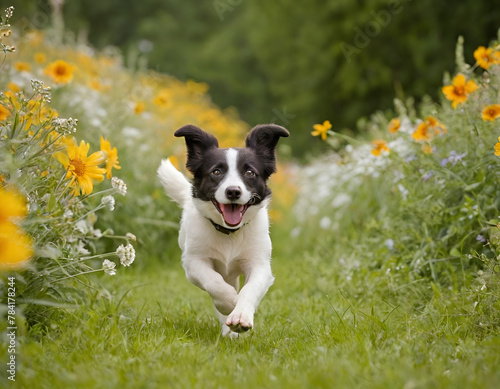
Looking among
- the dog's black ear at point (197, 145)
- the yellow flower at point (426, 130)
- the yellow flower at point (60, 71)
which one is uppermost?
the yellow flower at point (426, 130)

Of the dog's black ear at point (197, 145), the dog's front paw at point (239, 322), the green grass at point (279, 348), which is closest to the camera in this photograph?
the green grass at point (279, 348)

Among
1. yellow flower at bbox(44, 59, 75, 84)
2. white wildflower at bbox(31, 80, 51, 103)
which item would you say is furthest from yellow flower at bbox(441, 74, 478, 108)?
yellow flower at bbox(44, 59, 75, 84)

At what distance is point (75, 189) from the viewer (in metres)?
3.10

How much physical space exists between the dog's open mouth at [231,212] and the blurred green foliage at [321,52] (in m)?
3.62

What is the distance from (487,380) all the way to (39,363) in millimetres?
1788

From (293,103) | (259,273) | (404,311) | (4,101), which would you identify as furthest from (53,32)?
(293,103)

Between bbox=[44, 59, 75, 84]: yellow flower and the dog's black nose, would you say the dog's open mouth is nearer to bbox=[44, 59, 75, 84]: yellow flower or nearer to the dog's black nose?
the dog's black nose

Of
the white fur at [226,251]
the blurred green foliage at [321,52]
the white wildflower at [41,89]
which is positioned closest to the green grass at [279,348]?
the white fur at [226,251]

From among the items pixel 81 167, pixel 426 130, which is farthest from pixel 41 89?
pixel 426 130

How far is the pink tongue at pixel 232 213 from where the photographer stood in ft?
10.9

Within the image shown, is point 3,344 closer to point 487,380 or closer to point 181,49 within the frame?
point 487,380

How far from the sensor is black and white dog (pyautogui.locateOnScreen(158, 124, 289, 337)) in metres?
3.28

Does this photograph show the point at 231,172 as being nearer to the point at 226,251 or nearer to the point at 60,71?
the point at 226,251

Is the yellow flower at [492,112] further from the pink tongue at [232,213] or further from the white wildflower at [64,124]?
the white wildflower at [64,124]
